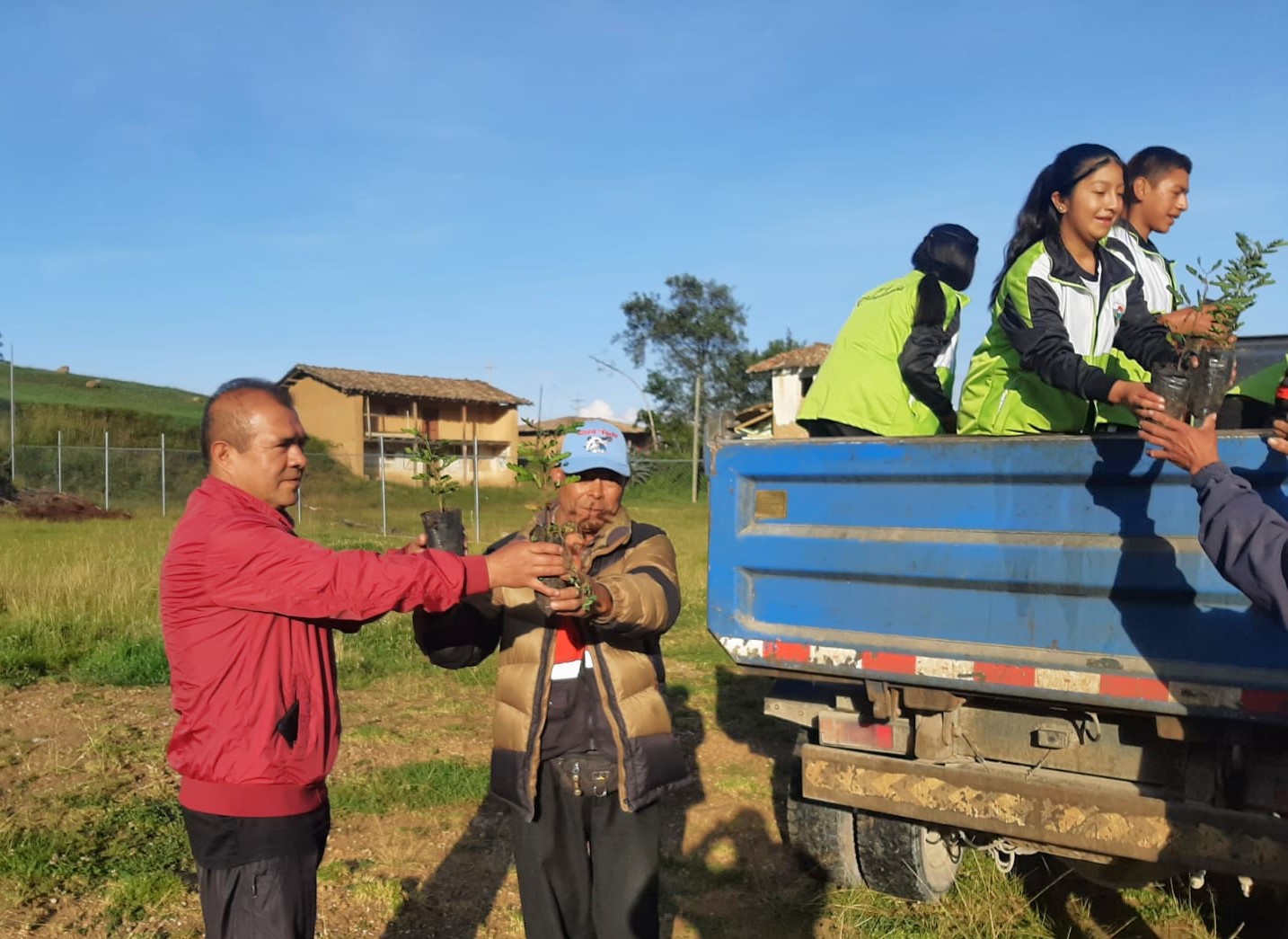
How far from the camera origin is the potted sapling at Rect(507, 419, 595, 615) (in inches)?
92.5

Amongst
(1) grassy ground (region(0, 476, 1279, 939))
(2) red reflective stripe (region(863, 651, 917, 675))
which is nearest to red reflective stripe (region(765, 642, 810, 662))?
(2) red reflective stripe (region(863, 651, 917, 675))

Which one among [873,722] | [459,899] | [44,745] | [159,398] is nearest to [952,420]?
[873,722]

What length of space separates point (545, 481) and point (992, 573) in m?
1.32

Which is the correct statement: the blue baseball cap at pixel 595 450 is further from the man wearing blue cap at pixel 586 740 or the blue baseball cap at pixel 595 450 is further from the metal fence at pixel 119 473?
the metal fence at pixel 119 473

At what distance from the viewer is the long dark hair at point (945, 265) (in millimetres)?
3561

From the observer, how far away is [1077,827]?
2799 millimetres

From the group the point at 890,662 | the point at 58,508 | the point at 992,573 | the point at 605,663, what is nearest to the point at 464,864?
the point at 605,663

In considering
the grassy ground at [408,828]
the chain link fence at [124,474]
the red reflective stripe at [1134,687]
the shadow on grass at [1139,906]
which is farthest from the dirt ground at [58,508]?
the red reflective stripe at [1134,687]

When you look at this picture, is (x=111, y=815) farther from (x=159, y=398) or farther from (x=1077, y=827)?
(x=159, y=398)

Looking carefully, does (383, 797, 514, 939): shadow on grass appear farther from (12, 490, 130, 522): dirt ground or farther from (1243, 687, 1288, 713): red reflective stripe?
(12, 490, 130, 522): dirt ground

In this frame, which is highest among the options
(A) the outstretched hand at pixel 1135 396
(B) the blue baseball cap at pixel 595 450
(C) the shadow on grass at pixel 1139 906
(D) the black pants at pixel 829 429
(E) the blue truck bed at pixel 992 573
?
(A) the outstretched hand at pixel 1135 396

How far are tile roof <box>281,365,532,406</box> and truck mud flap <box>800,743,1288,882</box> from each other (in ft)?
110

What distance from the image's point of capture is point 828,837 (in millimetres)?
3881

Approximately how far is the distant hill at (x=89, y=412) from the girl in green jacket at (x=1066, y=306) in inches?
933
